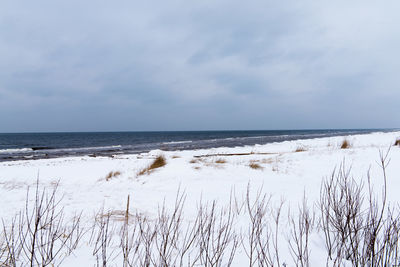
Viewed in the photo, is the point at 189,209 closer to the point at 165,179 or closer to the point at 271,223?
the point at 271,223

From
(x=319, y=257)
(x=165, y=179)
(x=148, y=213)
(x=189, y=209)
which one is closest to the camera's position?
(x=319, y=257)

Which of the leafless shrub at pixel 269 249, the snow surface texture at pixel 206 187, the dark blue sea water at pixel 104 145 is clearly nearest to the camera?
the leafless shrub at pixel 269 249

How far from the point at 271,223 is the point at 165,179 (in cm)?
402

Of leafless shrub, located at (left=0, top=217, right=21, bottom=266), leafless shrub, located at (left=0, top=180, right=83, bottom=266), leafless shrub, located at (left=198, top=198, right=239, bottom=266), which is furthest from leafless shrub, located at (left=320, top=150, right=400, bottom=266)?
leafless shrub, located at (left=0, top=217, right=21, bottom=266)

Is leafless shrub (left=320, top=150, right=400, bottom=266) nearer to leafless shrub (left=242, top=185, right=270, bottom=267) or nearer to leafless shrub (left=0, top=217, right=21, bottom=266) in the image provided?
leafless shrub (left=242, top=185, right=270, bottom=267)

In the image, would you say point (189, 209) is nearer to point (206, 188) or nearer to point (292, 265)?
point (206, 188)

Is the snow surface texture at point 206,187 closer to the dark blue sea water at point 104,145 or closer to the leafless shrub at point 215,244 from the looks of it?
the leafless shrub at point 215,244

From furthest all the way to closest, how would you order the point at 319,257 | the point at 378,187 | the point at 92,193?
the point at 92,193 → the point at 378,187 → the point at 319,257

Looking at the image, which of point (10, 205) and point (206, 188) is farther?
point (206, 188)

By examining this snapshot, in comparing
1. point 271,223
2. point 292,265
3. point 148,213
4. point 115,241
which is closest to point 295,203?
point 271,223

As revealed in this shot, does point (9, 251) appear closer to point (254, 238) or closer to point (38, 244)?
point (38, 244)

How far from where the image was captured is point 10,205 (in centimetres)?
429

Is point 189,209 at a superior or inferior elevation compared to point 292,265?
inferior

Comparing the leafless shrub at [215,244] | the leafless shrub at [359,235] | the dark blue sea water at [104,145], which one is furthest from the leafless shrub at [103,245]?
Answer: the dark blue sea water at [104,145]
